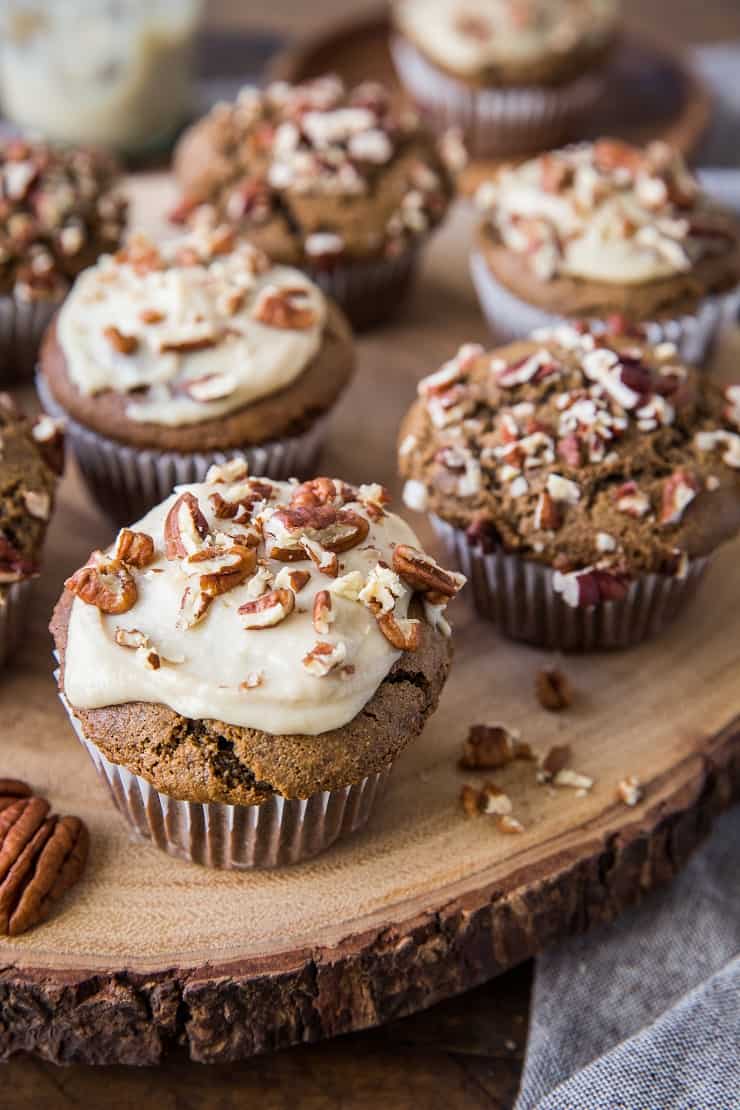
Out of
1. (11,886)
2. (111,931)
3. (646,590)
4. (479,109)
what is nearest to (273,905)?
(111,931)

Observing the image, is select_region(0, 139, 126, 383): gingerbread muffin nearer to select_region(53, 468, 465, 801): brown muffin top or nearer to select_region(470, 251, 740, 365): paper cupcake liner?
select_region(470, 251, 740, 365): paper cupcake liner

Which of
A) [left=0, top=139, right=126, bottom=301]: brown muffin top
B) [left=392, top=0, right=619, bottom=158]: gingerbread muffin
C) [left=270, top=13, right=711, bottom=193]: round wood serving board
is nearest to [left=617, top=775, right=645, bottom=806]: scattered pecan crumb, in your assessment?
[left=0, top=139, right=126, bottom=301]: brown muffin top

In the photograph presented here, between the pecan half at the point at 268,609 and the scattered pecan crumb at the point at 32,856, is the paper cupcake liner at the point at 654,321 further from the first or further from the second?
the scattered pecan crumb at the point at 32,856

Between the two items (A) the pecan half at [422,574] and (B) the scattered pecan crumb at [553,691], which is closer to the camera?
(A) the pecan half at [422,574]

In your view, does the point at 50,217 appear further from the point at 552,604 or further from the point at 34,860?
the point at 34,860

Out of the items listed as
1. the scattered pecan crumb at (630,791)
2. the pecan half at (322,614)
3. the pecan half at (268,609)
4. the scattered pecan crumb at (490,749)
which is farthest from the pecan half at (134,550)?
the scattered pecan crumb at (630,791)

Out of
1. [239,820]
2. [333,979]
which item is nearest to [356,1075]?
[333,979]
